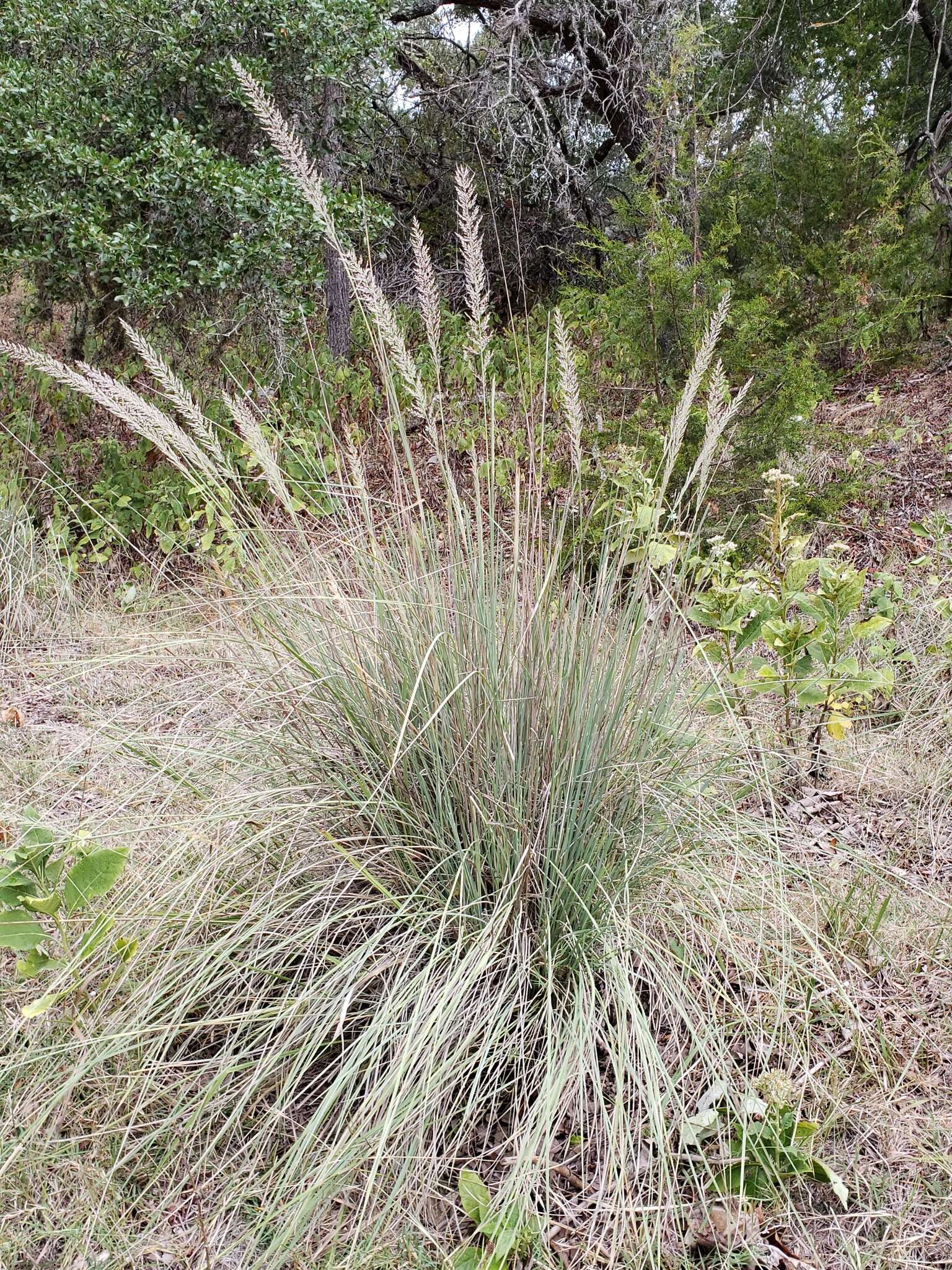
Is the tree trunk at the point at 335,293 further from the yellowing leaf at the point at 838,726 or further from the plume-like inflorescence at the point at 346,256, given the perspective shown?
the yellowing leaf at the point at 838,726

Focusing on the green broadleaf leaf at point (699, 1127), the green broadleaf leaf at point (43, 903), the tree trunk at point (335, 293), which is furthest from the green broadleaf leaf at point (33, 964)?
the tree trunk at point (335, 293)

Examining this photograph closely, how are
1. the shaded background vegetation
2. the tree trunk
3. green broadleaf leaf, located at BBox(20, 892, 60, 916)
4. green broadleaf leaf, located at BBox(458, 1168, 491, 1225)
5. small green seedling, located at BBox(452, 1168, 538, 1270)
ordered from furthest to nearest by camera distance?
1. the tree trunk
2. the shaded background vegetation
3. green broadleaf leaf, located at BBox(20, 892, 60, 916)
4. green broadleaf leaf, located at BBox(458, 1168, 491, 1225)
5. small green seedling, located at BBox(452, 1168, 538, 1270)

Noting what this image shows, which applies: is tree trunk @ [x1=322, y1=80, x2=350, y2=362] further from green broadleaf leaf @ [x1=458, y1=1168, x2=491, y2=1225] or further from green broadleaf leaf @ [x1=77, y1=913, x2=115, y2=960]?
green broadleaf leaf @ [x1=458, y1=1168, x2=491, y2=1225]

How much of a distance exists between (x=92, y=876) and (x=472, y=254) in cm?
145

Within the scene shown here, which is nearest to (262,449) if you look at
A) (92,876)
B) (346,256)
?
(346,256)

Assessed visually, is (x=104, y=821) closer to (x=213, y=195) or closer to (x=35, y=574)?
(x=35, y=574)

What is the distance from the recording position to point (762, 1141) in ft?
5.24

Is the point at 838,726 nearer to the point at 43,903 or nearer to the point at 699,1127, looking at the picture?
the point at 699,1127

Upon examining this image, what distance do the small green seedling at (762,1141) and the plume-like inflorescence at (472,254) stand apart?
1.54 m

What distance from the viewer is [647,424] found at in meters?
4.34

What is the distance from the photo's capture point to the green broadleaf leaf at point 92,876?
171 cm

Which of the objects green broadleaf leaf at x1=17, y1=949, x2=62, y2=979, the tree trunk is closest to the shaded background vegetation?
the tree trunk

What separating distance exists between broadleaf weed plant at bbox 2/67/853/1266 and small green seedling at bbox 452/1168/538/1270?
0.12ft

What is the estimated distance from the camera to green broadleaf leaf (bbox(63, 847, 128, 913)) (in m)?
1.71
